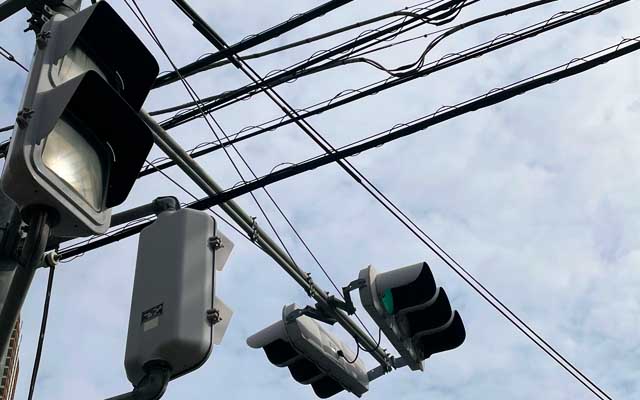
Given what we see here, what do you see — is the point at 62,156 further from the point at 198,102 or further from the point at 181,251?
the point at 198,102

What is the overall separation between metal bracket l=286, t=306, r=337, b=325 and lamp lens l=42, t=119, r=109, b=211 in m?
3.43

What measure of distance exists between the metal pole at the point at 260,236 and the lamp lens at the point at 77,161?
2.15 m

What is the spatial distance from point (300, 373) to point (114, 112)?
388cm

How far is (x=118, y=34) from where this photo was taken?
2.85 m

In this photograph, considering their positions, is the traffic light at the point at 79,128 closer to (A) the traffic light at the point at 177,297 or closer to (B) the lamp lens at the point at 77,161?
(B) the lamp lens at the point at 77,161

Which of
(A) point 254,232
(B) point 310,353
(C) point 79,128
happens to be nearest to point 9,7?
(C) point 79,128

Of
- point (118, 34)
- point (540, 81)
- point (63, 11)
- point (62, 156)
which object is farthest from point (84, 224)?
point (540, 81)

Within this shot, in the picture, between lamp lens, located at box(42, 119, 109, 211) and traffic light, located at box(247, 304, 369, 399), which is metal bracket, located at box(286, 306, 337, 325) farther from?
lamp lens, located at box(42, 119, 109, 211)

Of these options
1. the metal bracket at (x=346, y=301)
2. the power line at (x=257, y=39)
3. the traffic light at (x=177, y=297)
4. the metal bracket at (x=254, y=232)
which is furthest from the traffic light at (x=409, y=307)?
the traffic light at (x=177, y=297)

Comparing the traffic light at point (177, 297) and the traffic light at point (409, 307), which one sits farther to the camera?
the traffic light at point (409, 307)

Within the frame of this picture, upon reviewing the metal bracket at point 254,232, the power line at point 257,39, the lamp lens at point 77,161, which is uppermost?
the power line at point 257,39

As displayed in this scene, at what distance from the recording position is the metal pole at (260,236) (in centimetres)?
498

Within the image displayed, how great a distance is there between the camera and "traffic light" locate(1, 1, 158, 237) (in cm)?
231

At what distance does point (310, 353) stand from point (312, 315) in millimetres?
258
